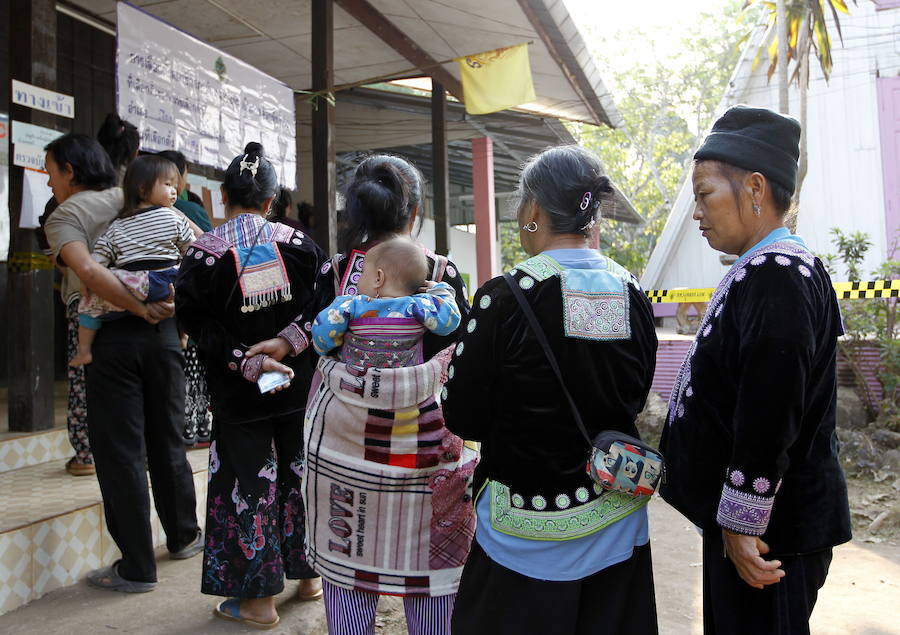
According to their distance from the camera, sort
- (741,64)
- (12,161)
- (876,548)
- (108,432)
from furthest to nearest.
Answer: (741,64) → (876,548) → (12,161) → (108,432)

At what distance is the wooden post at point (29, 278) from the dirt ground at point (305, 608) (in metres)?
1.46

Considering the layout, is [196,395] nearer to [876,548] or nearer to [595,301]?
[595,301]

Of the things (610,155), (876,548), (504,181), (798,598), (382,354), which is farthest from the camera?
(610,155)

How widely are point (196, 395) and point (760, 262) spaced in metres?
3.97

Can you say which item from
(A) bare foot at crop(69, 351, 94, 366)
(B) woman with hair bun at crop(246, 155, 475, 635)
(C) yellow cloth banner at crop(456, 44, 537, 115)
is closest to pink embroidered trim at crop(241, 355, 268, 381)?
(B) woman with hair bun at crop(246, 155, 475, 635)

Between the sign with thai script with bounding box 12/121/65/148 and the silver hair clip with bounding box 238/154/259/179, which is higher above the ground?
the sign with thai script with bounding box 12/121/65/148

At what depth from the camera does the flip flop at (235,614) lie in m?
2.86

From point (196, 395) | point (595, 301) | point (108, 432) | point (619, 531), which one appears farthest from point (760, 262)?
point (196, 395)

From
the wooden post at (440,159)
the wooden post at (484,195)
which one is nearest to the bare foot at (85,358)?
the wooden post at (440,159)

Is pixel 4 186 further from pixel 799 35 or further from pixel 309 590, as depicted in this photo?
→ pixel 799 35

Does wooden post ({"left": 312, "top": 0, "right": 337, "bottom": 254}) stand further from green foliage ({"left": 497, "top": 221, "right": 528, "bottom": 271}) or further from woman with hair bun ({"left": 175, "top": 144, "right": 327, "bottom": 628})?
green foliage ({"left": 497, "top": 221, "right": 528, "bottom": 271})

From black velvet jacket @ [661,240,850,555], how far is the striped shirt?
2.26 m

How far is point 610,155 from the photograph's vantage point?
1050 inches

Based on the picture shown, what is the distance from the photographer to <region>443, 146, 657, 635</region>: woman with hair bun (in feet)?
5.79
